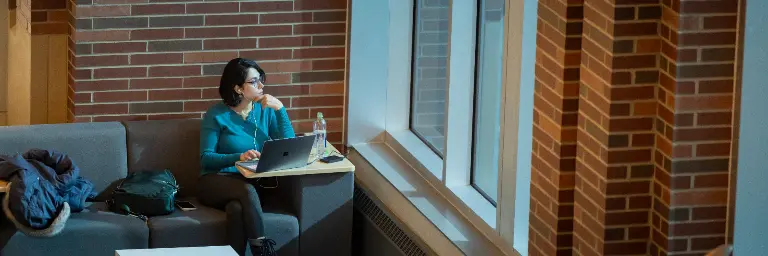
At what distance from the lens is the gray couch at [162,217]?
22.4ft

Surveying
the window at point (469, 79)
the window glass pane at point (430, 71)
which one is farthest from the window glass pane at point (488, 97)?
the window glass pane at point (430, 71)

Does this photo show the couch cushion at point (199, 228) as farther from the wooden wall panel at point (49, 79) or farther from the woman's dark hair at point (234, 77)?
the wooden wall panel at point (49, 79)

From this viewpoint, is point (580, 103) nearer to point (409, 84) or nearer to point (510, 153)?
point (510, 153)

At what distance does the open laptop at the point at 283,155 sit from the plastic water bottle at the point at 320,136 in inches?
10.9

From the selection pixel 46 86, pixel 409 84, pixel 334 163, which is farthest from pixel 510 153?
pixel 46 86

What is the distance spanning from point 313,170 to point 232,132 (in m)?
0.46

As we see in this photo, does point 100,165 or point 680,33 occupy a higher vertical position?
point 680,33

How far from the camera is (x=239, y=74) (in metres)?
7.07

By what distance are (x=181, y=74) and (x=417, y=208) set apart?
4.83ft

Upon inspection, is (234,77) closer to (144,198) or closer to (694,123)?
(144,198)

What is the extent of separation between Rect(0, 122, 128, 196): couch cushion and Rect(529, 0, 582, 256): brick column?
2.38 meters

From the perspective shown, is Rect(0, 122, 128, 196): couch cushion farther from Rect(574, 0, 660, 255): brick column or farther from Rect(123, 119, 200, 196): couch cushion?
Rect(574, 0, 660, 255): brick column

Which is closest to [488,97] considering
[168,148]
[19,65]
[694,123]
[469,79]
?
[469,79]

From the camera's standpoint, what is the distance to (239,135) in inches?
285
